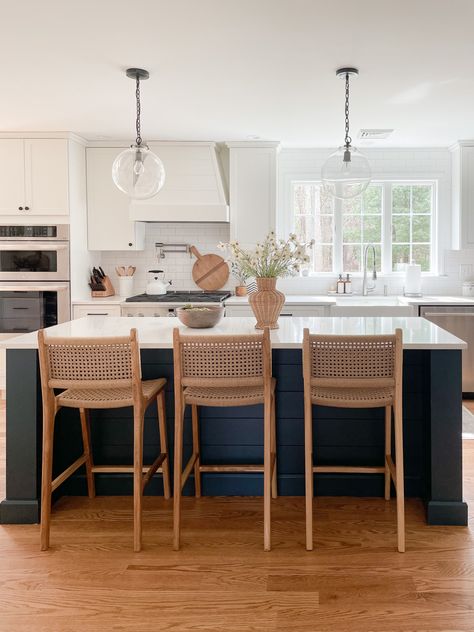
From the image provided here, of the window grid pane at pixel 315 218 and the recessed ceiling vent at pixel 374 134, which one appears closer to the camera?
the recessed ceiling vent at pixel 374 134

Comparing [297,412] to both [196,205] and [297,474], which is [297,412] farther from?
[196,205]

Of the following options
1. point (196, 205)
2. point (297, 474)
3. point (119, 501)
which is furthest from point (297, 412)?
point (196, 205)

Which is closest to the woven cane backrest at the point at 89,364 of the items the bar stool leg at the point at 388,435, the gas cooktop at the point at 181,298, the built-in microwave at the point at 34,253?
the bar stool leg at the point at 388,435

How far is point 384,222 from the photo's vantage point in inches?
251

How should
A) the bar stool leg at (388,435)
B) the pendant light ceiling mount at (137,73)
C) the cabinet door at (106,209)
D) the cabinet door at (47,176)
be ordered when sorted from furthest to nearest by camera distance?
the cabinet door at (106,209)
the cabinet door at (47,176)
the pendant light ceiling mount at (137,73)
the bar stool leg at (388,435)

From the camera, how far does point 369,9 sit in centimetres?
283

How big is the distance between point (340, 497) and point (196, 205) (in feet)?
10.8

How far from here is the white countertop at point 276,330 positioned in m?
2.92

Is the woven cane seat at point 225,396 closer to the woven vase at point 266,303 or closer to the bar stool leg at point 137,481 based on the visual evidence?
the bar stool leg at point 137,481

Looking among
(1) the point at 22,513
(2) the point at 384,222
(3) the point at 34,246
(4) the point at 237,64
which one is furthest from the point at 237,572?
(2) the point at 384,222

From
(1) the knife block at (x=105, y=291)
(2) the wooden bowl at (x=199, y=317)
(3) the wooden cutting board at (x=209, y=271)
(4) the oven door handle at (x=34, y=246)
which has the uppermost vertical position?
(4) the oven door handle at (x=34, y=246)

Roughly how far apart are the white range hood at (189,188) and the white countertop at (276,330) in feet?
6.89

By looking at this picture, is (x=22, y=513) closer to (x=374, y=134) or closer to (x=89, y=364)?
(x=89, y=364)

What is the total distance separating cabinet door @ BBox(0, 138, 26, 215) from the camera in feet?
17.8
